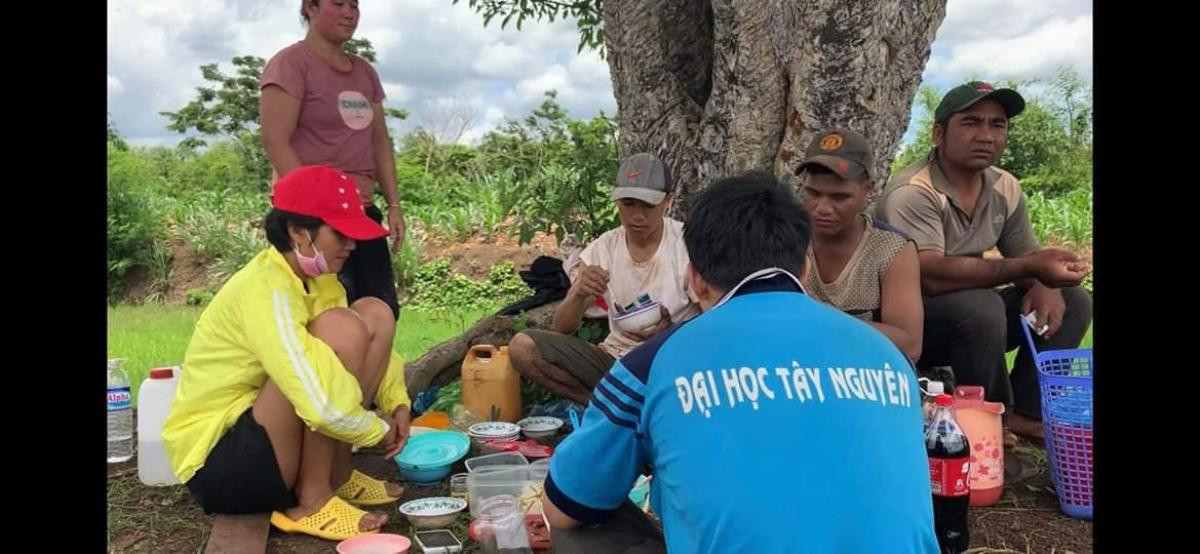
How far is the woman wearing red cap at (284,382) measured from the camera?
2.91 meters

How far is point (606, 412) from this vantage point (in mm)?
1831

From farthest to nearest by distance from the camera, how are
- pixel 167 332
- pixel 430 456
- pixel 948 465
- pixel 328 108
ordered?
pixel 167 332 → pixel 328 108 → pixel 430 456 → pixel 948 465

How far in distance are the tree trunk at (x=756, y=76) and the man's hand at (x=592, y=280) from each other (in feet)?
3.46

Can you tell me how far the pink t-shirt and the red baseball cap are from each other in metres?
0.98

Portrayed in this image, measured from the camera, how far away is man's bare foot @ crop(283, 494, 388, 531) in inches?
124

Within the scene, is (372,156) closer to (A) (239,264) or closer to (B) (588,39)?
(B) (588,39)

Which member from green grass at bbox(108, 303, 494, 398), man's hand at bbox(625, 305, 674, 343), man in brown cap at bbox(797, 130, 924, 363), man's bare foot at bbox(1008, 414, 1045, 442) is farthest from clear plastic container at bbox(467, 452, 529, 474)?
green grass at bbox(108, 303, 494, 398)

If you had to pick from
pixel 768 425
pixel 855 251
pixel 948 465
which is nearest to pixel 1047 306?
pixel 855 251

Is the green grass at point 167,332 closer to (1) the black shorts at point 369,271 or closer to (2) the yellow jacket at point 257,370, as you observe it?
(1) the black shorts at point 369,271

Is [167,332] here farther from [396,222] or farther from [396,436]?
[396,436]

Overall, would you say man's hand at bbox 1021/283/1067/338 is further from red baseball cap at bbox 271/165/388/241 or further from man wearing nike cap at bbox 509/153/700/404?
red baseball cap at bbox 271/165/388/241

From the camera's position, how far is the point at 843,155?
3.33 m

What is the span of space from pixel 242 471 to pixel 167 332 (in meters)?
5.53
